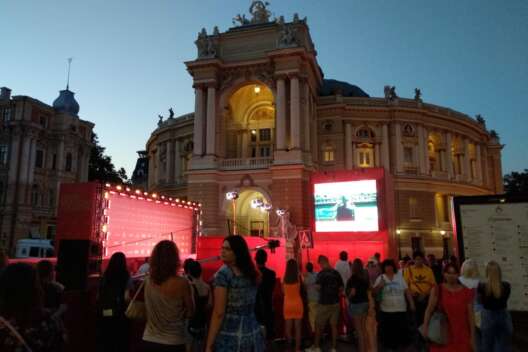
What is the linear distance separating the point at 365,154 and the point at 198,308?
108 feet

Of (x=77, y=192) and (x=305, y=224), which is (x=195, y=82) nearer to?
(x=305, y=224)

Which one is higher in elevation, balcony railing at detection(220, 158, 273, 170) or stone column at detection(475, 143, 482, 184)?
stone column at detection(475, 143, 482, 184)

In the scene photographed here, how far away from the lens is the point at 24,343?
273cm

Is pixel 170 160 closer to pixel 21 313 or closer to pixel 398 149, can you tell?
pixel 398 149

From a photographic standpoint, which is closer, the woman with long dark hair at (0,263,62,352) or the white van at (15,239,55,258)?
the woman with long dark hair at (0,263,62,352)

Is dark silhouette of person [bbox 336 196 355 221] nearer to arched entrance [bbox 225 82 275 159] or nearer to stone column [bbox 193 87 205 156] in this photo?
stone column [bbox 193 87 205 156]

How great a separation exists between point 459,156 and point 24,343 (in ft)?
142

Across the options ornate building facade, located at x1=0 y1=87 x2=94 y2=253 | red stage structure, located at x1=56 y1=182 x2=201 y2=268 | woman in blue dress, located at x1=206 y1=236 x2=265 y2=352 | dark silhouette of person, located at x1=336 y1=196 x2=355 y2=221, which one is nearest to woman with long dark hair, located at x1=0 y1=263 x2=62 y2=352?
woman in blue dress, located at x1=206 y1=236 x2=265 y2=352

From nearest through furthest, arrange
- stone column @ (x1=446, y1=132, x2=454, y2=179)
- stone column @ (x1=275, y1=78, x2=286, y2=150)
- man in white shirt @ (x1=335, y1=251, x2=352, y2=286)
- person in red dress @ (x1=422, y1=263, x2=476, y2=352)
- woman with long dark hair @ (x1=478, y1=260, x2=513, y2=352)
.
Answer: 1. person in red dress @ (x1=422, y1=263, x2=476, y2=352)
2. woman with long dark hair @ (x1=478, y1=260, x2=513, y2=352)
3. man in white shirt @ (x1=335, y1=251, x2=352, y2=286)
4. stone column @ (x1=275, y1=78, x2=286, y2=150)
5. stone column @ (x1=446, y1=132, x2=454, y2=179)

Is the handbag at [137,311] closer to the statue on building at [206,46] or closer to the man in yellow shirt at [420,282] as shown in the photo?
the man in yellow shirt at [420,282]

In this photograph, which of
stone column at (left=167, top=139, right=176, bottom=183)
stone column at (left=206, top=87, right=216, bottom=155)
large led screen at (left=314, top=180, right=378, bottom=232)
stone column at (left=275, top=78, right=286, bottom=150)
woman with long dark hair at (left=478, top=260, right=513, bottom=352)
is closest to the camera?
woman with long dark hair at (left=478, top=260, right=513, bottom=352)

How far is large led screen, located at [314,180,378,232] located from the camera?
17.7m

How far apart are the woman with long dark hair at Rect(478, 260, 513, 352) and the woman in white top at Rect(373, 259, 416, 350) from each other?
107 centimetres

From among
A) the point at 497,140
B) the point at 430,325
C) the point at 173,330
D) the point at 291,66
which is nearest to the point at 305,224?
the point at 291,66
